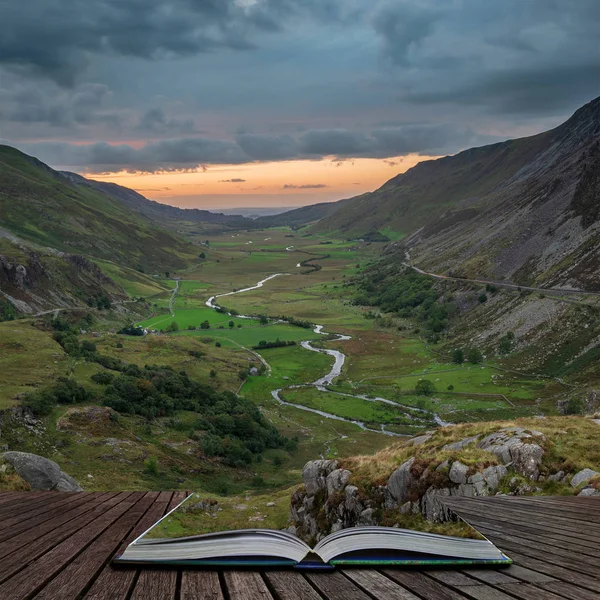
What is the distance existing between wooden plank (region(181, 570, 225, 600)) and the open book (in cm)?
14

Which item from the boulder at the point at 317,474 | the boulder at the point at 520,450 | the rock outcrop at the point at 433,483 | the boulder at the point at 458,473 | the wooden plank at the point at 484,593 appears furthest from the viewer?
the boulder at the point at 317,474

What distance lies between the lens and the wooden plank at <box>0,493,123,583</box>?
649 cm

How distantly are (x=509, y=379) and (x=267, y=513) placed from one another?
3373 inches

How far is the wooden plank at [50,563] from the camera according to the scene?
17.5 ft

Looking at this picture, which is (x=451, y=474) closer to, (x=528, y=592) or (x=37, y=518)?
(x=37, y=518)

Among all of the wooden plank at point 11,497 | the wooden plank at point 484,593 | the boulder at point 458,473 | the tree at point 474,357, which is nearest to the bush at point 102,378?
the boulder at point 458,473

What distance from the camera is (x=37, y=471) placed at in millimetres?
30484

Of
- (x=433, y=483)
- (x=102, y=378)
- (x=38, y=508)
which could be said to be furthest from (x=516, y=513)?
(x=102, y=378)

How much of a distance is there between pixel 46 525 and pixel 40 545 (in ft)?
6.82

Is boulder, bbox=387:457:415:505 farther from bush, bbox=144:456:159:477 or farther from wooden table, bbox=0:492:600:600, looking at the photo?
bush, bbox=144:456:159:477

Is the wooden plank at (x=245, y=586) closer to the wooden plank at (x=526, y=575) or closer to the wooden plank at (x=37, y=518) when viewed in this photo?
the wooden plank at (x=526, y=575)

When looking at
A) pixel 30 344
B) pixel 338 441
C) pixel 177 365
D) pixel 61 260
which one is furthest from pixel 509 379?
pixel 61 260

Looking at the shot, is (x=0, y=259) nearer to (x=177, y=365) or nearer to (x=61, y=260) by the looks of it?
(x=61, y=260)

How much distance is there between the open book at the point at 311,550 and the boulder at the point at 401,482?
21.7 meters
